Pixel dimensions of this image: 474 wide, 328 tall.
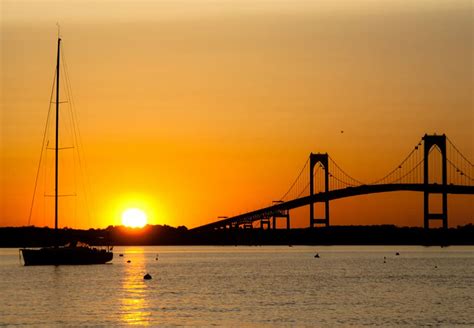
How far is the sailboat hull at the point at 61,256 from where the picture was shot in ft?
229

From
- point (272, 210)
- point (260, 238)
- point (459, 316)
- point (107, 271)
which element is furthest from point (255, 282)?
point (260, 238)

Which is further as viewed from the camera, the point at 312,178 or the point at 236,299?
the point at 312,178

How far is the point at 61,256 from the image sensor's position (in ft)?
231

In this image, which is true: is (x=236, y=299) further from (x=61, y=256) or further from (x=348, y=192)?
(x=348, y=192)

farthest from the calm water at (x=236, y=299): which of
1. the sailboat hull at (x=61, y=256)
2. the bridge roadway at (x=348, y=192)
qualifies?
the bridge roadway at (x=348, y=192)

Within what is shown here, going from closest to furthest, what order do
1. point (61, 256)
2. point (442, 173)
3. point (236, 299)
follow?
point (236, 299), point (61, 256), point (442, 173)

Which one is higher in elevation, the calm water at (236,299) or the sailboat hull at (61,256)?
the sailboat hull at (61,256)

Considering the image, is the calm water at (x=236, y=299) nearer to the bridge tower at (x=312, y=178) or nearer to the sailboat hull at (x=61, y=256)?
the sailboat hull at (x=61, y=256)

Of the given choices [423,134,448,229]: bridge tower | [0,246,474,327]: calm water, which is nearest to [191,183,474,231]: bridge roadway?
[423,134,448,229]: bridge tower

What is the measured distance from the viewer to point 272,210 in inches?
5162

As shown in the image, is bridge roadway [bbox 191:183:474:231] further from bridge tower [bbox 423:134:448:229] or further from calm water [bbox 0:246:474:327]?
calm water [bbox 0:246:474:327]

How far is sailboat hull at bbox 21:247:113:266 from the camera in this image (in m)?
69.8

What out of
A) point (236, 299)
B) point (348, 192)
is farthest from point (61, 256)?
point (348, 192)

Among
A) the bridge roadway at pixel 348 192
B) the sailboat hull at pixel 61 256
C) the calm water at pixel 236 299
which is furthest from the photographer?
the bridge roadway at pixel 348 192
